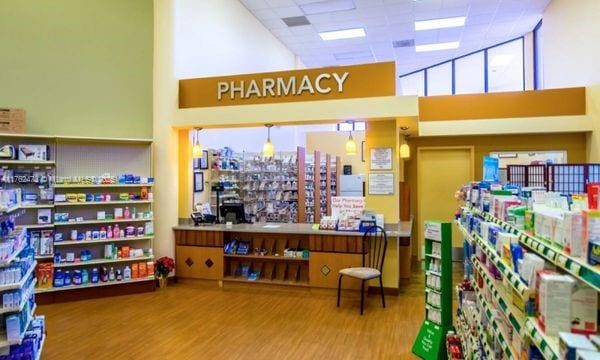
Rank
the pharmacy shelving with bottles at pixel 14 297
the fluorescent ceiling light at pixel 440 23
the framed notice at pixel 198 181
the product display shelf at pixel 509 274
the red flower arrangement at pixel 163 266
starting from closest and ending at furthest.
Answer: the product display shelf at pixel 509 274 → the pharmacy shelving with bottles at pixel 14 297 → the red flower arrangement at pixel 163 266 → the framed notice at pixel 198 181 → the fluorescent ceiling light at pixel 440 23

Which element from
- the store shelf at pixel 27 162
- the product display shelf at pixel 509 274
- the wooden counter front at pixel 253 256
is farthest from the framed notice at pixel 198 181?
the product display shelf at pixel 509 274

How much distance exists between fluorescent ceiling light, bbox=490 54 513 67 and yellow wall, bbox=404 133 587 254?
3913mm

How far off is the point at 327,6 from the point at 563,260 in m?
7.86

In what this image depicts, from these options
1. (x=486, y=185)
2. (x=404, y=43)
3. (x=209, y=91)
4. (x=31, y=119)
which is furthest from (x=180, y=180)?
(x=404, y=43)

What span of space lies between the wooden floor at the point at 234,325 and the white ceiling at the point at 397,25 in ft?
18.8

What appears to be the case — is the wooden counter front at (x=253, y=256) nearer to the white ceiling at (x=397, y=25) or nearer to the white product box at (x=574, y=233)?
the white product box at (x=574, y=233)

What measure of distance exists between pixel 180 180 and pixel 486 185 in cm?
495

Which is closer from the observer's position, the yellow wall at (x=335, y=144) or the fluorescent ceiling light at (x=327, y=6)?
the fluorescent ceiling light at (x=327, y=6)

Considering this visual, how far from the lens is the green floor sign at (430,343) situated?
350 cm

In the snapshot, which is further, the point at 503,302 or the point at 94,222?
the point at 94,222

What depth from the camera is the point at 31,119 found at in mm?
5680

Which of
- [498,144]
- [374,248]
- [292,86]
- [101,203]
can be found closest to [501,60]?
[498,144]

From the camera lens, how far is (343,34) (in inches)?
388

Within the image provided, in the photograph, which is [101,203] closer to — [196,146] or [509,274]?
[196,146]
